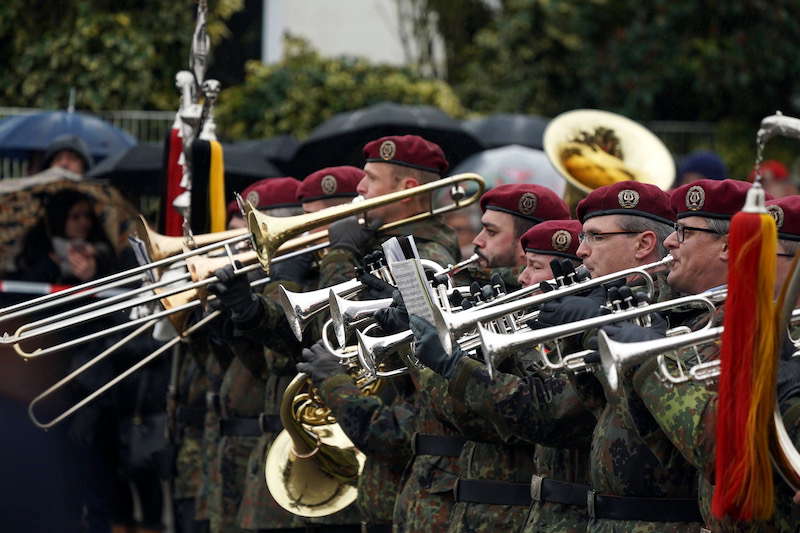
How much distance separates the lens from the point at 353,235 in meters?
6.72

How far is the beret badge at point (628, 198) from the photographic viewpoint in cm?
531

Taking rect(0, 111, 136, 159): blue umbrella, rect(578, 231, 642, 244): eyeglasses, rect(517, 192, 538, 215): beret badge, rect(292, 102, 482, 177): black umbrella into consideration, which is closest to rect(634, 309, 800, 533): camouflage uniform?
rect(578, 231, 642, 244): eyeglasses

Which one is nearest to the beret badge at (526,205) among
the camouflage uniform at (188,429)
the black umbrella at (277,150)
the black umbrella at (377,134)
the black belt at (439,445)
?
the black belt at (439,445)

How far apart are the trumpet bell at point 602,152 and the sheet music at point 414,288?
116 inches

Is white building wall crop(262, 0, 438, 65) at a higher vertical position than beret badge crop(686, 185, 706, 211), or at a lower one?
higher

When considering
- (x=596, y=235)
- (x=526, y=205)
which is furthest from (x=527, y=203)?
(x=596, y=235)

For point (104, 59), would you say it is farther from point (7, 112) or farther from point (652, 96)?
point (652, 96)

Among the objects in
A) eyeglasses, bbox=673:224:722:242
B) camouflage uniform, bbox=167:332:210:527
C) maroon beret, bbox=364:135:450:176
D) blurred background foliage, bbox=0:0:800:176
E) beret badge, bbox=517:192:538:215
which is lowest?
camouflage uniform, bbox=167:332:210:527

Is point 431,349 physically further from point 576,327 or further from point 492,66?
point 492,66

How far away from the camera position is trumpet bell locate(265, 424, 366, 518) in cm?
707

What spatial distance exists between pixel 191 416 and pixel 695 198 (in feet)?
17.3

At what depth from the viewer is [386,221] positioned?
6793 mm

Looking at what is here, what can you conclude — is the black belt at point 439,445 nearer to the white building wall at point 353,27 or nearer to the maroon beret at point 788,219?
the maroon beret at point 788,219

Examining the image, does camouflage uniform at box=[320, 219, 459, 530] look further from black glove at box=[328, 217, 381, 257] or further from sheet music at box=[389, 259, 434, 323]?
sheet music at box=[389, 259, 434, 323]
